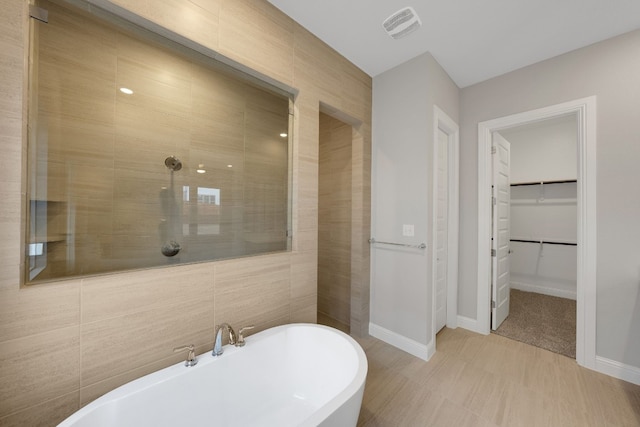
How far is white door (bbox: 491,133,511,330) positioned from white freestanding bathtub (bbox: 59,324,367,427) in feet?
6.75

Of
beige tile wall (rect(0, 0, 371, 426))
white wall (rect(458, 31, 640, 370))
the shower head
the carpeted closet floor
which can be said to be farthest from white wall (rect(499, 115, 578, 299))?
the shower head

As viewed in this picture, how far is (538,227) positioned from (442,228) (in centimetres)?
250

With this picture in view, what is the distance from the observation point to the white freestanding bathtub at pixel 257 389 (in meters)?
0.93

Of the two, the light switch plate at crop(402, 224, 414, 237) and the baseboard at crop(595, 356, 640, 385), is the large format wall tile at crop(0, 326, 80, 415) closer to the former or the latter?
the light switch plate at crop(402, 224, 414, 237)

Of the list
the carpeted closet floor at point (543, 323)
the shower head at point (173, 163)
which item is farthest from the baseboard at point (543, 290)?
the shower head at point (173, 163)

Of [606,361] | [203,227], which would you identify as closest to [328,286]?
[203,227]

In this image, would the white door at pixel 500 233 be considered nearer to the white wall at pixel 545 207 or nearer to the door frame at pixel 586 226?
the door frame at pixel 586 226

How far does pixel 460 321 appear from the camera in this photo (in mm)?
2549

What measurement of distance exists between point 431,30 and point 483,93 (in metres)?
1.12

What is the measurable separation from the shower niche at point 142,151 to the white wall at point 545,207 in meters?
3.74

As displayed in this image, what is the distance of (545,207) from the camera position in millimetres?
3605

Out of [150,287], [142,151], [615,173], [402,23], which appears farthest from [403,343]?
[402,23]

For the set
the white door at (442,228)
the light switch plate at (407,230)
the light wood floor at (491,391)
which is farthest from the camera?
the white door at (442,228)

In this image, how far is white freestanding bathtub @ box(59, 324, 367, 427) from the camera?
928mm
